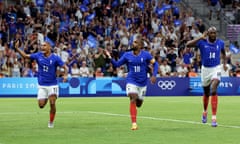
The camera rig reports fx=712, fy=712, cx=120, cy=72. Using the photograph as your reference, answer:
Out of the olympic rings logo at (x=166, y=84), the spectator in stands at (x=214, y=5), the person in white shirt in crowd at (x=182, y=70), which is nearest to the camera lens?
the olympic rings logo at (x=166, y=84)

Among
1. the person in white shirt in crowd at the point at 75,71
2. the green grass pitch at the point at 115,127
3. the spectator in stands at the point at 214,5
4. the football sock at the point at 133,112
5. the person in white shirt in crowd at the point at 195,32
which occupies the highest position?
the spectator in stands at the point at 214,5

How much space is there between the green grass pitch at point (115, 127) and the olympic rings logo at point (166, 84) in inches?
476

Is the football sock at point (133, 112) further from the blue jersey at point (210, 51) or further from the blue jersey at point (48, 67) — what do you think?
the blue jersey at point (210, 51)

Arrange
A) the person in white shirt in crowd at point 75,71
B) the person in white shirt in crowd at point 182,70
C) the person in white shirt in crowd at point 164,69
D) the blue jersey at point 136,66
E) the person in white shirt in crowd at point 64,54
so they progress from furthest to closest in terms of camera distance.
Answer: the person in white shirt in crowd at point 182,70 → the person in white shirt in crowd at point 164,69 → the person in white shirt in crowd at point 64,54 → the person in white shirt in crowd at point 75,71 → the blue jersey at point 136,66

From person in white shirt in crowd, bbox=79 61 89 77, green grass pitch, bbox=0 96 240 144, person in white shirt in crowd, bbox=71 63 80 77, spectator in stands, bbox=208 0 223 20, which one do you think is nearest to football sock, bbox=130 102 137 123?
green grass pitch, bbox=0 96 240 144

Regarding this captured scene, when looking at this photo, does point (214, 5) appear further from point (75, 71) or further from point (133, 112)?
point (133, 112)

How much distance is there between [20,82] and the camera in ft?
124

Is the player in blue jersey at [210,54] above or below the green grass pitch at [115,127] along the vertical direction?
above

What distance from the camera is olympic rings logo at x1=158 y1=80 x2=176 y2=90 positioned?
1571 inches

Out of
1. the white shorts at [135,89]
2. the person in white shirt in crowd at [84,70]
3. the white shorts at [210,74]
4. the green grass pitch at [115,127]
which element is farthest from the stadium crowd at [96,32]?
the white shorts at [135,89]

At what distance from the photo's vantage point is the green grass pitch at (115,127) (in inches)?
619

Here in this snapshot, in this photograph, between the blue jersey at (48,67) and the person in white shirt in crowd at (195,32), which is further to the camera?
the person in white shirt in crowd at (195,32)

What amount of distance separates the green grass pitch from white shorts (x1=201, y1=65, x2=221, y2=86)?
4.20 feet

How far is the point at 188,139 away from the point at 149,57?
3913 mm
